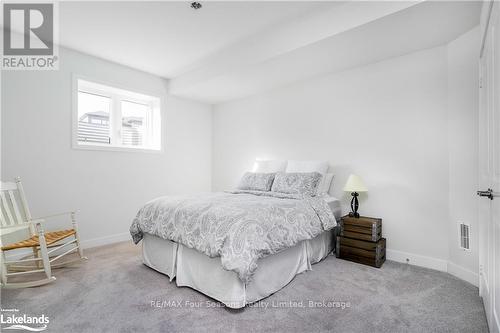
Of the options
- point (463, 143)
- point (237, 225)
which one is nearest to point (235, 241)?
point (237, 225)

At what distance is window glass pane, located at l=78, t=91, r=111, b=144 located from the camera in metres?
3.64

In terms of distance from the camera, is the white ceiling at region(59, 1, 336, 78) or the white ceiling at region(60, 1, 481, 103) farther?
the white ceiling at region(59, 1, 336, 78)

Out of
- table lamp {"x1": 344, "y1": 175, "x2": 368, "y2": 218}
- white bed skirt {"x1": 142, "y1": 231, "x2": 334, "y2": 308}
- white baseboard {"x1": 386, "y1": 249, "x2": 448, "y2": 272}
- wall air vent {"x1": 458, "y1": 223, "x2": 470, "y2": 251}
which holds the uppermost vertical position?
table lamp {"x1": 344, "y1": 175, "x2": 368, "y2": 218}

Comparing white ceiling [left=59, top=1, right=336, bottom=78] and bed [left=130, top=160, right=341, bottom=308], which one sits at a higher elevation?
white ceiling [left=59, top=1, right=336, bottom=78]

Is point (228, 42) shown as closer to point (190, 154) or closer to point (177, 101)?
point (177, 101)

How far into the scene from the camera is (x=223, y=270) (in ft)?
6.59

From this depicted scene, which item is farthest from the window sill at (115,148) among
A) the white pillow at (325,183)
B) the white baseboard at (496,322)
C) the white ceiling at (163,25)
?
the white baseboard at (496,322)

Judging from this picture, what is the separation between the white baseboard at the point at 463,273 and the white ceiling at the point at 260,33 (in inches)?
89.3

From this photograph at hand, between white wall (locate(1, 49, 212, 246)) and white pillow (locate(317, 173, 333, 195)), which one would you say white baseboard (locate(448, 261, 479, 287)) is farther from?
white wall (locate(1, 49, 212, 246))

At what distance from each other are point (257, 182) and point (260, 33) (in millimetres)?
1843

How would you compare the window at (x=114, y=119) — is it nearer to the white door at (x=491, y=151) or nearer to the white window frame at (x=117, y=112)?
the white window frame at (x=117, y=112)

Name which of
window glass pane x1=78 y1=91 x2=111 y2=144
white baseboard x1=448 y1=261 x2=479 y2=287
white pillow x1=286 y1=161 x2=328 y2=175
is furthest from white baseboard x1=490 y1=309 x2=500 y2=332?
window glass pane x1=78 y1=91 x2=111 y2=144

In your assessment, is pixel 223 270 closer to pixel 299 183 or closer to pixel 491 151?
pixel 299 183

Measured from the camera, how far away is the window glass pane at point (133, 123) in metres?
4.18
